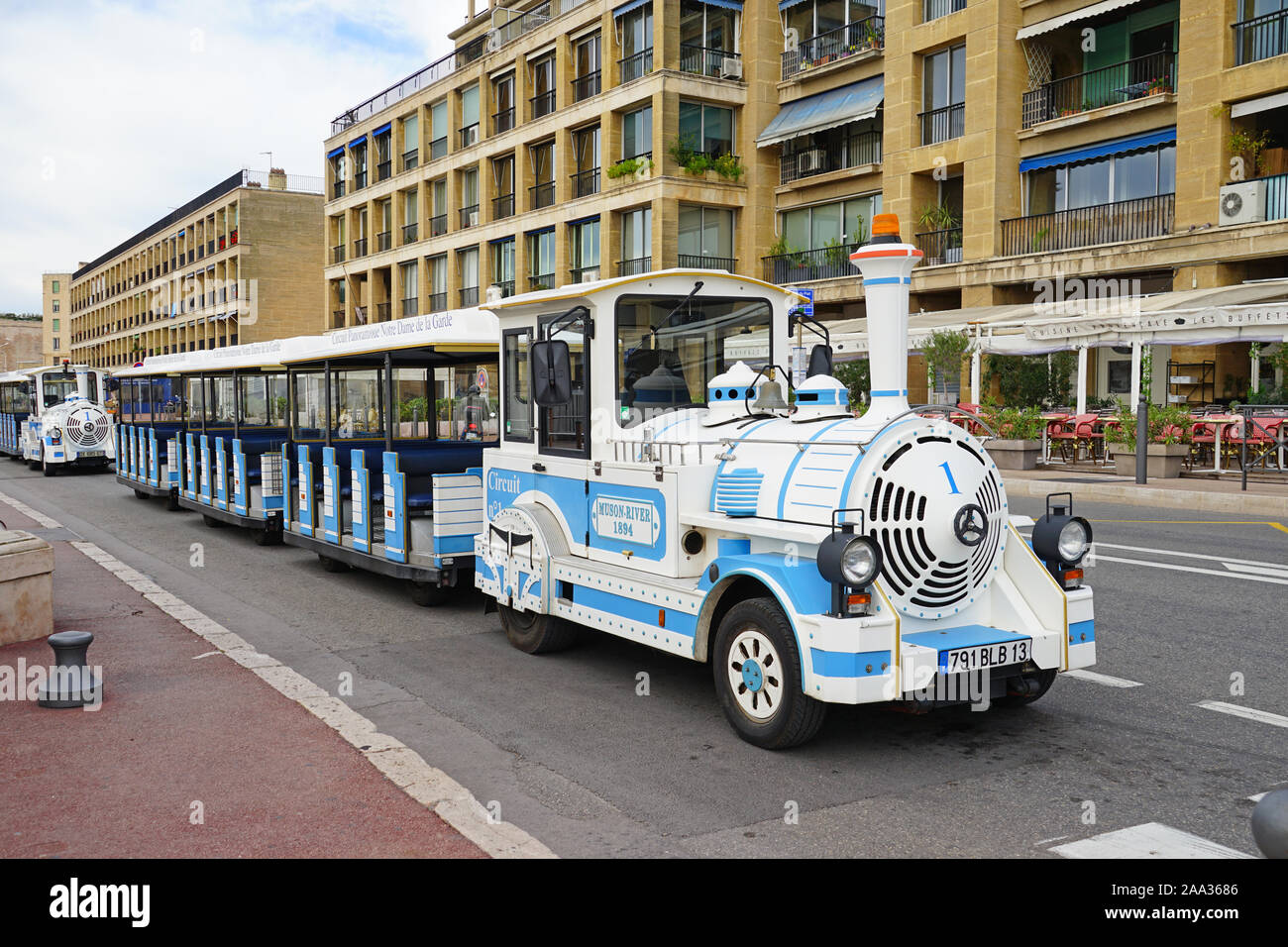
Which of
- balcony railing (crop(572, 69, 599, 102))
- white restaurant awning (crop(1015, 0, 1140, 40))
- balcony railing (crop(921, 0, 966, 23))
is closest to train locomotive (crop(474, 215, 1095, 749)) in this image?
white restaurant awning (crop(1015, 0, 1140, 40))

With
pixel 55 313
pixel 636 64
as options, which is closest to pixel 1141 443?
pixel 636 64

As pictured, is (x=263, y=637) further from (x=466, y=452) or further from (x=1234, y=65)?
(x=1234, y=65)

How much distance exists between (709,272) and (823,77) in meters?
32.0

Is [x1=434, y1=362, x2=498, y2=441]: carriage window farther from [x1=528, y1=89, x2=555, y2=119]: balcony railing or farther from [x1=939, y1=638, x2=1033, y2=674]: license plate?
[x1=528, y1=89, x2=555, y2=119]: balcony railing

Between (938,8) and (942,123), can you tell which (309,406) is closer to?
(942,123)

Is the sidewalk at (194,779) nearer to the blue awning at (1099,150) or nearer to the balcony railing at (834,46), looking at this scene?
the blue awning at (1099,150)

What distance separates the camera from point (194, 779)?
5.10 meters

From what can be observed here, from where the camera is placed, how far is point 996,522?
19.1 feet

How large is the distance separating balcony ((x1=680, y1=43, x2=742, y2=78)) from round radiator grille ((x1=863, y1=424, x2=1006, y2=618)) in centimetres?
3443

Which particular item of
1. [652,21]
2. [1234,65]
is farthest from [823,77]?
[1234,65]

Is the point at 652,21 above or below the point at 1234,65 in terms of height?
above

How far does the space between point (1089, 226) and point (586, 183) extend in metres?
18.7

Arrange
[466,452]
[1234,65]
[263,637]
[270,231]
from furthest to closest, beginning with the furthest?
1. [270,231]
2. [1234,65]
3. [466,452]
4. [263,637]

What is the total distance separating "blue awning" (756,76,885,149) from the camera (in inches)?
1331
